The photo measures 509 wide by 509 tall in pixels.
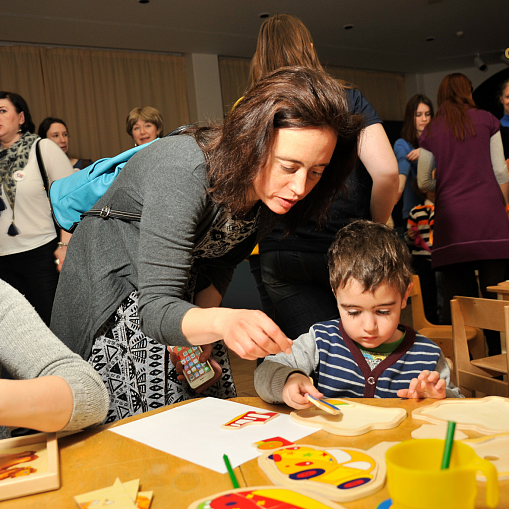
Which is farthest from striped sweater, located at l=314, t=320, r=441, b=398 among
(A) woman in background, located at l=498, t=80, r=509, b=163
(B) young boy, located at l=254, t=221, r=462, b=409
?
(A) woman in background, located at l=498, t=80, r=509, b=163

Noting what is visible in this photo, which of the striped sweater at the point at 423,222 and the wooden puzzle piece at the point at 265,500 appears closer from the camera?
the wooden puzzle piece at the point at 265,500

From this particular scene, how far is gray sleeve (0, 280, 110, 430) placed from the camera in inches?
35.6

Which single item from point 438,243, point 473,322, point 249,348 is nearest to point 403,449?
point 249,348

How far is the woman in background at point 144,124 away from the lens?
3.42 m

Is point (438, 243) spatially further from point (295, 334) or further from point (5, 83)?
point (5, 83)

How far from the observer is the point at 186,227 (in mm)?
977

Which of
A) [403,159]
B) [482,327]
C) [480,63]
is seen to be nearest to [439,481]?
[482,327]

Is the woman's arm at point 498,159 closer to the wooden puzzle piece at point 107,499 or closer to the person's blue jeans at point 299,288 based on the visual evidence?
the person's blue jeans at point 299,288

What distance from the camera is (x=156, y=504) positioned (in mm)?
642

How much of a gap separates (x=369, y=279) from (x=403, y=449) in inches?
28.0

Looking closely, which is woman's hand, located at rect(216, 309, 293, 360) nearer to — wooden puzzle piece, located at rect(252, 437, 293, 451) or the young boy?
wooden puzzle piece, located at rect(252, 437, 293, 451)

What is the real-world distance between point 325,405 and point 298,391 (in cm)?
9

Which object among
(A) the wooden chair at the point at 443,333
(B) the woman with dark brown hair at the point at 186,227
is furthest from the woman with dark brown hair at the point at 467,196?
(B) the woman with dark brown hair at the point at 186,227

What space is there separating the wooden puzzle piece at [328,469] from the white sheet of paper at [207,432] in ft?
0.17
